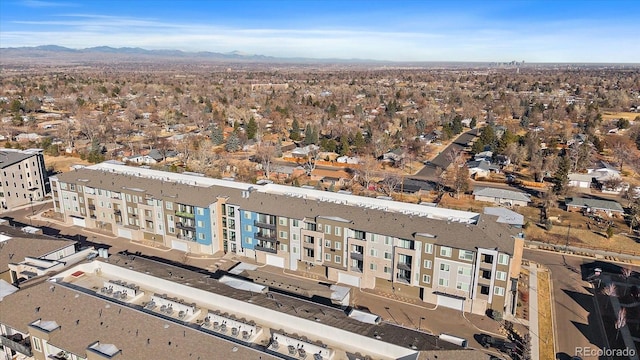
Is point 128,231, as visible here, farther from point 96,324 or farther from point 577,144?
point 577,144

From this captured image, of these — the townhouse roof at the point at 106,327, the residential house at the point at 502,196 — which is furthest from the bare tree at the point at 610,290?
the townhouse roof at the point at 106,327

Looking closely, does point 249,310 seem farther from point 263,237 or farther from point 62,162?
point 62,162

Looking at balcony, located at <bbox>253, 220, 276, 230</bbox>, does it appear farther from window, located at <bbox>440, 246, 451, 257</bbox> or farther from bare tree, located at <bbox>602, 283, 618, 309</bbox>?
bare tree, located at <bbox>602, 283, 618, 309</bbox>

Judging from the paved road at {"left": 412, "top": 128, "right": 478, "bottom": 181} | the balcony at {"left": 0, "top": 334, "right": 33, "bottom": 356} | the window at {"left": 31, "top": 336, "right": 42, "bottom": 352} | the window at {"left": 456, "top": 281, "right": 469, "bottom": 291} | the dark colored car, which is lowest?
the dark colored car

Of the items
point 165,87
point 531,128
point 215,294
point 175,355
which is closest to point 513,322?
point 215,294

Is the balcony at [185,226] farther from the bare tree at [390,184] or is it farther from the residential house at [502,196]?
the residential house at [502,196]

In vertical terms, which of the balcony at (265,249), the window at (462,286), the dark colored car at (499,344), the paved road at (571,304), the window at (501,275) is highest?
the window at (501,275)

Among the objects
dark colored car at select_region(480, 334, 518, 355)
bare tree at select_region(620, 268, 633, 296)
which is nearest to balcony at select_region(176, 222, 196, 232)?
dark colored car at select_region(480, 334, 518, 355)
